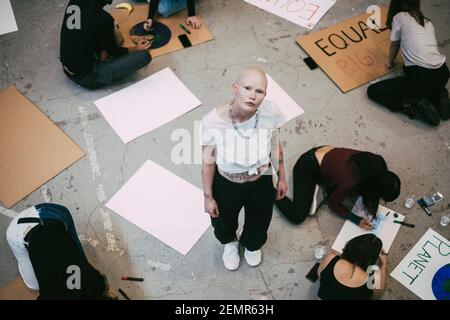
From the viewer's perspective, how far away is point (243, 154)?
5.21 feet

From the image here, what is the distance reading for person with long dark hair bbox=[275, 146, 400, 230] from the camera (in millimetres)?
1984

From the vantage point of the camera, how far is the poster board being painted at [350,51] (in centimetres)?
279

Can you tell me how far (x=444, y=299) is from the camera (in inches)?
80.5

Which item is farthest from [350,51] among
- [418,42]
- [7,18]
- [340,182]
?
[7,18]

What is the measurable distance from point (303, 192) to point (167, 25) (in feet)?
5.39

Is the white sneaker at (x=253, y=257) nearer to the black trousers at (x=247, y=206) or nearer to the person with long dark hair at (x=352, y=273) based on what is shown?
the black trousers at (x=247, y=206)

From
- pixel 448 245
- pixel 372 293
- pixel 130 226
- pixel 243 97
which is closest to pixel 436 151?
pixel 448 245

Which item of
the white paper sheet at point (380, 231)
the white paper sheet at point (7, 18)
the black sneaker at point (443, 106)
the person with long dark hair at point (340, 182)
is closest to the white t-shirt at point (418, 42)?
the black sneaker at point (443, 106)

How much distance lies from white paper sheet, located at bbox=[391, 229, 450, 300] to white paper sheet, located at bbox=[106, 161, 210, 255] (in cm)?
110

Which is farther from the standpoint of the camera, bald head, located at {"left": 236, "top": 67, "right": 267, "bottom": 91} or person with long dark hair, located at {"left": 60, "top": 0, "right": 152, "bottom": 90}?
person with long dark hair, located at {"left": 60, "top": 0, "right": 152, "bottom": 90}

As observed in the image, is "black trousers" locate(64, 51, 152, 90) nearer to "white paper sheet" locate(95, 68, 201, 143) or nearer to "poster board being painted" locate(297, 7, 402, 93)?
"white paper sheet" locate(95, 68, 201, 143)

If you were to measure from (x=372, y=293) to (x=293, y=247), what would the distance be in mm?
467

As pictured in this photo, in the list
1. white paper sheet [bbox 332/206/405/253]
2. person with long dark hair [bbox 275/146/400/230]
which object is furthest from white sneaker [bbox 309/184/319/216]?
white paper sheet [bbox 332/206/405/253]

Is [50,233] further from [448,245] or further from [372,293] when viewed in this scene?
[448,245]
